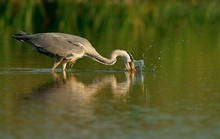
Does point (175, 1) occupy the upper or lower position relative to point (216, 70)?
upper

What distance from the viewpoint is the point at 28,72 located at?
53.0 ft

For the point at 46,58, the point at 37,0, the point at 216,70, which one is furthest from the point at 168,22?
the point at 216,70

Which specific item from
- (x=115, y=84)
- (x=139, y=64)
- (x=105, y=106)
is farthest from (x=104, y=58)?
(x=105, y=106)

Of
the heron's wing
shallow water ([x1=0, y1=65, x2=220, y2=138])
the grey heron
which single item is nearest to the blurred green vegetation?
the grey heron

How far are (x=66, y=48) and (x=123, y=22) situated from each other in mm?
10218

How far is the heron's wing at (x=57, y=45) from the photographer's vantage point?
16.4 metres

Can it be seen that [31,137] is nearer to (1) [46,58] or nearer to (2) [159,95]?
(2) [159,95]

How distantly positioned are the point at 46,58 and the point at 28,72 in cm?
302

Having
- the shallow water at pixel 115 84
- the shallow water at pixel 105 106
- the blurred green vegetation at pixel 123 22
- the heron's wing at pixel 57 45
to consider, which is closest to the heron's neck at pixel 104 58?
the shallow water at pixel 115 84

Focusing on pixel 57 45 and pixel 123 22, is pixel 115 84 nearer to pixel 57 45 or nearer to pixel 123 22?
pixel 57 45

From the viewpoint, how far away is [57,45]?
16.5m

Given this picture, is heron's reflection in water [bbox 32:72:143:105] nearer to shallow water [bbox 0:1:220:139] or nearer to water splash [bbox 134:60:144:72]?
shallow water [bbox 0:1:220:139]

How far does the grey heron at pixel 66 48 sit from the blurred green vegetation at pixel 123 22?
239 cm

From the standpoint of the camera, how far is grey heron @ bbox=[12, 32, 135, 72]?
Result: 16411 millimetres
